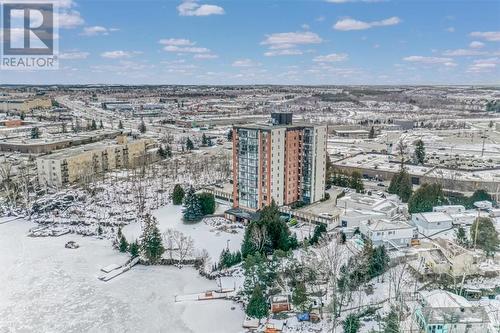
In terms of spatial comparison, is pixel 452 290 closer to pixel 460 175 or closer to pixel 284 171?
pixel 284 171

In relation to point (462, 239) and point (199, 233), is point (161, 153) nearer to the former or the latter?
point (199, 233)

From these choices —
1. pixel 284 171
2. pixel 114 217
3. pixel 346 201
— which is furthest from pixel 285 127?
pixel 114 217

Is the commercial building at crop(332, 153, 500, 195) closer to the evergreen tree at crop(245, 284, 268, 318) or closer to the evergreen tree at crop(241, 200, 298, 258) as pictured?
the evergreen tree at crop(241, 200, 298, 258)

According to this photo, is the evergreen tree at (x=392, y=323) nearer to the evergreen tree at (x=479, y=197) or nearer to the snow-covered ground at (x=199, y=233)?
the snow-covered ground at (x=199, y=233)

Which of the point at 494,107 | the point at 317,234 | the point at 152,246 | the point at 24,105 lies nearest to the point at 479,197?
the point at 317,234

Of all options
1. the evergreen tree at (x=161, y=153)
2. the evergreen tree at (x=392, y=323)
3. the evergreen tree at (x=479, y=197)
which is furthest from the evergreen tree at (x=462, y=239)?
the evergreen tree at (x=161, y=153)

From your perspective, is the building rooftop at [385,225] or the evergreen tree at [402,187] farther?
the evergreen tree at [402,187]
